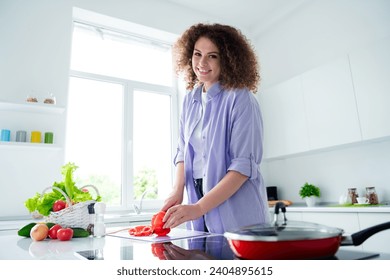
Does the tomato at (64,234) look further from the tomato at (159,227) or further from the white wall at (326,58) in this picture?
the white wall at (326,58)

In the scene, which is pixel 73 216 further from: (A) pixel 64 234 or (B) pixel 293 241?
(B) pixel 293 241

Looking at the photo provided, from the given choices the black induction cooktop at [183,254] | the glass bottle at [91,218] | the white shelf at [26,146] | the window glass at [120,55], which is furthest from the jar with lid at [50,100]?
the black induction cooktop at [183,254]

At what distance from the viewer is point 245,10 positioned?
383 centimetres

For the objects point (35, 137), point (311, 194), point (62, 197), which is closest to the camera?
point (62, 197)

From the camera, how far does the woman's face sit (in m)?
1.39

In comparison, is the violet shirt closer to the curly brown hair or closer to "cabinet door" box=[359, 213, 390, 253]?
the curly brown hair

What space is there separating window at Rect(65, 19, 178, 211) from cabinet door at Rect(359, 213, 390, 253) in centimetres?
198

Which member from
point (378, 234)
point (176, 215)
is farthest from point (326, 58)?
point (176, 215)

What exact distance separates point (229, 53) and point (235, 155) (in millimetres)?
504

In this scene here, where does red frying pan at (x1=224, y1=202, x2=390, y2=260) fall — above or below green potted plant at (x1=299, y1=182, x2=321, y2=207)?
below

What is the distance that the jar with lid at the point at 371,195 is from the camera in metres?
2.59

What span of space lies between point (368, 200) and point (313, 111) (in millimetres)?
956

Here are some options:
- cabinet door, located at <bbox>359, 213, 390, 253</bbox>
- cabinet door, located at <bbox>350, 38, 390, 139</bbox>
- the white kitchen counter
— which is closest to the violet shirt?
the white kitchen counter
